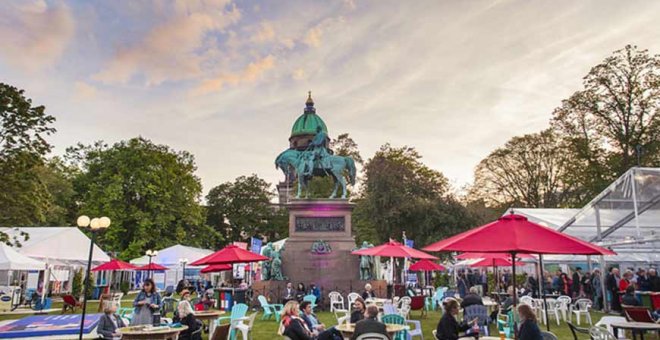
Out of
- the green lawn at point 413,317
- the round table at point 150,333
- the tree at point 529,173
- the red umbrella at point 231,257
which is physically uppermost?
the tree at point 529,173

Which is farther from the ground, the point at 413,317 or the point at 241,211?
the point at 241,211

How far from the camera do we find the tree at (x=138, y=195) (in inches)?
1393

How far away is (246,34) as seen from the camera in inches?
656

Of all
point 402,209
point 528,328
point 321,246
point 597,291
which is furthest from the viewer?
point 402,209

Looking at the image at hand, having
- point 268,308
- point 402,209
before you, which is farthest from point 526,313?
point 402,209

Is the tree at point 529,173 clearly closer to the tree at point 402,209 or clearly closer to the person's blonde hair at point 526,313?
the tree at point 402,209

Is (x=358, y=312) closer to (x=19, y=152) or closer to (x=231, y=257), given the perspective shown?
(x=231, y=257)

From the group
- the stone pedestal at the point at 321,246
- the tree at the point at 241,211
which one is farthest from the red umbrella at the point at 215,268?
the tree at the point at 241,211

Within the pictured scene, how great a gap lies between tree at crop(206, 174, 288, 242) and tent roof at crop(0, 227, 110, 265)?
3648 cm

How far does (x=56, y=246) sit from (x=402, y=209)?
2250 centimetres

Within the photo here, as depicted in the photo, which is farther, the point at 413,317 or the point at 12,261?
the point at 12,261

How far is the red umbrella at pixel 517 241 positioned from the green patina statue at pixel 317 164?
1480cm

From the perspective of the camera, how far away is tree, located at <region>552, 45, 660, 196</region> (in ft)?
91.4

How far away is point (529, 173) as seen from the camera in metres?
39.8
